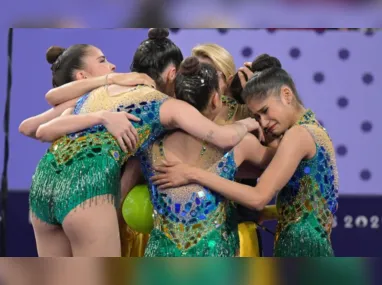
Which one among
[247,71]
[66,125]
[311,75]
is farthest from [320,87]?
[66,125]

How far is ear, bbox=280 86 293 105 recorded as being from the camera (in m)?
2.24

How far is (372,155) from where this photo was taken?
11.1 ft

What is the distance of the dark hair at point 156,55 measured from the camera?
2.26m

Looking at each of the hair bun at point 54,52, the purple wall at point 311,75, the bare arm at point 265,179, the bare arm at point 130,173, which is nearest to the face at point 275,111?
the bare arm at point 265,179

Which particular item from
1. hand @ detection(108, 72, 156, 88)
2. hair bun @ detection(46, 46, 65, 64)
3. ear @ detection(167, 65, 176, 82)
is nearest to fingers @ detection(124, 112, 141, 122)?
hand @ detection(108, 72, 156, 88)

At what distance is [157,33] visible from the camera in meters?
2.26

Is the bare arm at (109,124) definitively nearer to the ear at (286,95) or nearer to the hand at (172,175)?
the hand at (172,175)

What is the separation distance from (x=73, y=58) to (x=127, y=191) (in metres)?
0.50

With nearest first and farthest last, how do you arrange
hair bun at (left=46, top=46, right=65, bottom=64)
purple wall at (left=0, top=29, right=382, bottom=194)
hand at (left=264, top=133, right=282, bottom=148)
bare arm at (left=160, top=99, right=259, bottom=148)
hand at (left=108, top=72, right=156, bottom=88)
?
bare arm at (left=160, top=99, right=259, bottom=148), hand at (left=108, top=72, right=156, bottom=88), hand at (left=264, top=133, right=282, bottom=148), hair bun at (left=46, top=46, right=65, bottom=64), purple wall at (left=0, top=29, right=382, bottom=194)

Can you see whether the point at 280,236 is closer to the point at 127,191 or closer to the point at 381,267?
the point at 127,191

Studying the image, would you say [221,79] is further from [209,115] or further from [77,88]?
[77,88]

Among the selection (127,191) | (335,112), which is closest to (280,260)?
(127,191)

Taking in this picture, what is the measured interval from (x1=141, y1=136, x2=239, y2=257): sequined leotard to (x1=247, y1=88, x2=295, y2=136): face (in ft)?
0.62

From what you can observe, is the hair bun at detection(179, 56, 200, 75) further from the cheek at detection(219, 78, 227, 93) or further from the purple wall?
the purple wall
